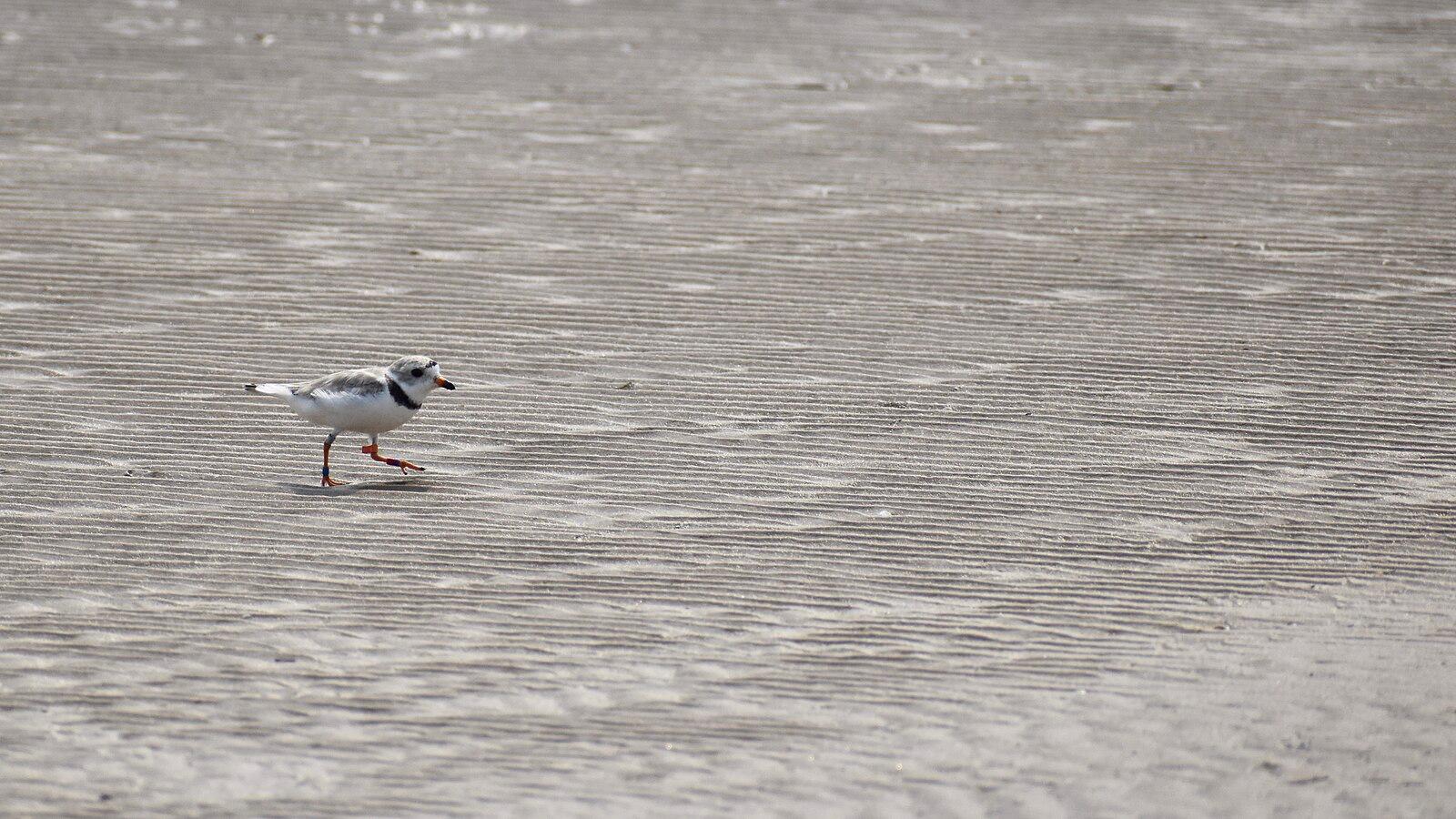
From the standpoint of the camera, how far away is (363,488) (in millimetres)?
7523

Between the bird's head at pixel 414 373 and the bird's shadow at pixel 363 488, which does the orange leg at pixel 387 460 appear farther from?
the bird's head at pixel 414 373

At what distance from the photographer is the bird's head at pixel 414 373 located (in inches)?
291

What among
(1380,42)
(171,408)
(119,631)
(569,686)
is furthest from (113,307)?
(1380,42)

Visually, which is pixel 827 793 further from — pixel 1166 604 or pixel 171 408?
pixel 171 408

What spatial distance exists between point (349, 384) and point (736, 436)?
1.95 m

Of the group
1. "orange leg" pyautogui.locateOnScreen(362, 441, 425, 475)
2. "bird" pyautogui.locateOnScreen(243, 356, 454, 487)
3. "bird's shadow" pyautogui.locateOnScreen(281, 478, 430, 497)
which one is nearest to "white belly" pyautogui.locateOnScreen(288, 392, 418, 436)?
"bird" pyautogui.locateOnScreen(243, 356, 454, 487)

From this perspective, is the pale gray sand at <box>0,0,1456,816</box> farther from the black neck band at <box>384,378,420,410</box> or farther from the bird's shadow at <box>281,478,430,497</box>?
the black neck band at <box>384,378,420,410</box>

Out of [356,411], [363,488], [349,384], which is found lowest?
[363,488]

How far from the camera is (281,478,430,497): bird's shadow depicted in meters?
7.41

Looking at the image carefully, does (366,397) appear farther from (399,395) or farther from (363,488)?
(363,488)

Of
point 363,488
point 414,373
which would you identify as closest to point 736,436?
point 414,373

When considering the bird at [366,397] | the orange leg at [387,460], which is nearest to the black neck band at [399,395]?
the bird at [366,397]

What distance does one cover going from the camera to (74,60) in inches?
625

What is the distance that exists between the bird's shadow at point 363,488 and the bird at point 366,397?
0.06 meters
